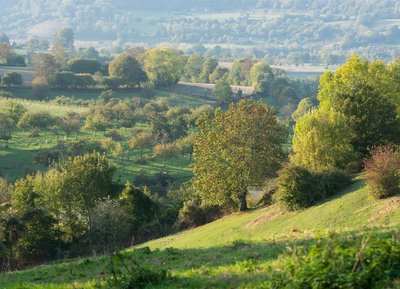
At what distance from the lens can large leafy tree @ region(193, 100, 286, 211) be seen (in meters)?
47.2

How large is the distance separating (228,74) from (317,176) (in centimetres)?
14450

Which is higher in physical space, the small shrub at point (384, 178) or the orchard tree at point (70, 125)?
the small shrub at point (384, 178)

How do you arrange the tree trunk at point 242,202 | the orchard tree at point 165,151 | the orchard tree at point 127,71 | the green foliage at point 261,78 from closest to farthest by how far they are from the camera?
the tree trunk at point 242,202 < the orchard tree at point 165,151 < the orchard tree at point 127,71 < the green foliage at point 261,78

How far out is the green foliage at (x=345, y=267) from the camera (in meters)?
9.80

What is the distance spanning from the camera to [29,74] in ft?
487

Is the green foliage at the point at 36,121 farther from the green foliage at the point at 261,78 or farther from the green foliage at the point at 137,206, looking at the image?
the green foliage at the point at 261,78

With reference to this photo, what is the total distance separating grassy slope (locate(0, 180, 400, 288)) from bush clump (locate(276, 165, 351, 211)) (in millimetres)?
976

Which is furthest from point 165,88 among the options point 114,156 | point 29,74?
point 114,156

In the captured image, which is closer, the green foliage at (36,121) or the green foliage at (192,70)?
the green foliage at (36,121)

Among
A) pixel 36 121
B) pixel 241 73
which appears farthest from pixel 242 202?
pixel 241 73

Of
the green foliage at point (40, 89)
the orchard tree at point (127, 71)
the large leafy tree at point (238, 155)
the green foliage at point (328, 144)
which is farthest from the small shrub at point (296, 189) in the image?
the orchard tree at point (127, 71)

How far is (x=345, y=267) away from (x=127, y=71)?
452ft

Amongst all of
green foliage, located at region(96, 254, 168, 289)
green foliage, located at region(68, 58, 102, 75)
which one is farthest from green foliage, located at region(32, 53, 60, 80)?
green foliage, located at region(96, 254, 168, 289)

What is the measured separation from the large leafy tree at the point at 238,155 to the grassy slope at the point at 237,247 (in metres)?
2.22
